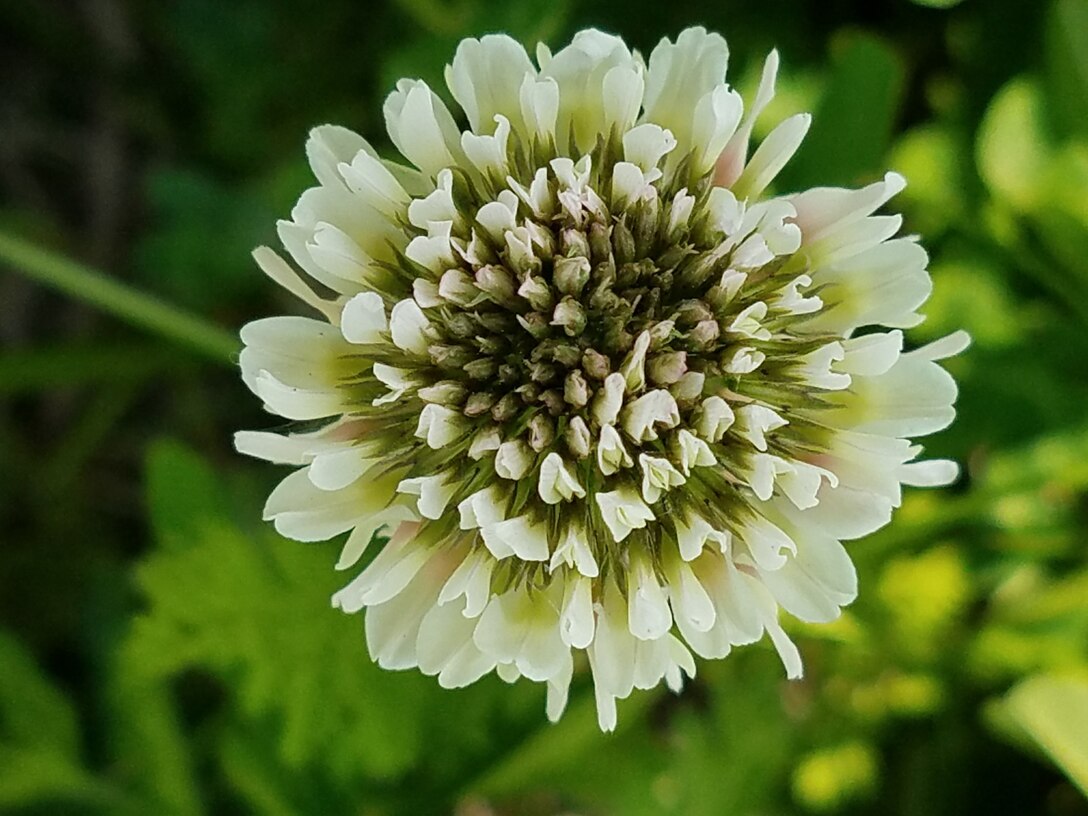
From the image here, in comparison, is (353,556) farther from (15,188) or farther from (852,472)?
(15,188)

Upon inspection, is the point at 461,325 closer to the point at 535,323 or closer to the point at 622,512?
the point at 535,323

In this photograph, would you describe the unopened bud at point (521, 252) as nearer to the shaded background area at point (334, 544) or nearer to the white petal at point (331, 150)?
the white petal at point (331, 150)

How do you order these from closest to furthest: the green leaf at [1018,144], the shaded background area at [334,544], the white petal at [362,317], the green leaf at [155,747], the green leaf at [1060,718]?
1. the white petal at [362,317]
2. the green leaf at [1060,718]
3. the shaded background area at [334,544]
4. the green leaf at [1018,144]
5. the green leaf at [155,747]

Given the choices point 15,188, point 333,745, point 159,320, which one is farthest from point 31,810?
point 15,188

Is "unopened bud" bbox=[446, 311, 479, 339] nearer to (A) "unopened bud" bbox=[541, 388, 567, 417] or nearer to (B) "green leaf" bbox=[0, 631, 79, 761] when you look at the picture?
(A) "unopened bud" bbox=[541, 388, 567, 417]

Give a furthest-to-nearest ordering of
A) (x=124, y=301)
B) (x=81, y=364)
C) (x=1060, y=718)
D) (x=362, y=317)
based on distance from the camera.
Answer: (x=81, y=364) → (x=124, y=301) → (x=1060, y=718) → (x=362, y=317)

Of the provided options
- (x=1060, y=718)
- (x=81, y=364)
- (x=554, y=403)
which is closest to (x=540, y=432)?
(x=554, y=403)

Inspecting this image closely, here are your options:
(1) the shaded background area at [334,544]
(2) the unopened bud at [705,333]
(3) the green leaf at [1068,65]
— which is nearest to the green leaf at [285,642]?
(1) the shaded background area at [334,544]
